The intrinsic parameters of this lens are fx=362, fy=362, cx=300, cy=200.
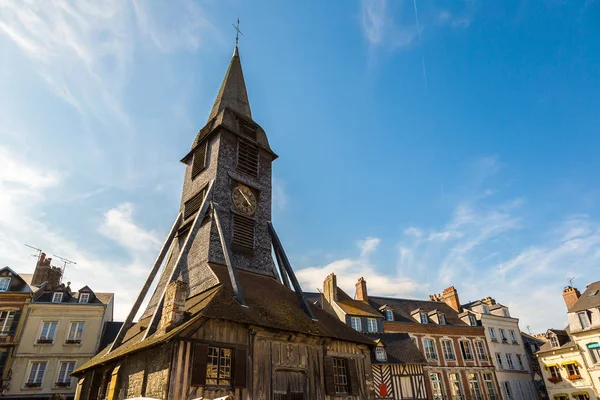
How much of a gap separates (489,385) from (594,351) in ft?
23.3

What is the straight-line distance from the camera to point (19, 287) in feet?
66.8

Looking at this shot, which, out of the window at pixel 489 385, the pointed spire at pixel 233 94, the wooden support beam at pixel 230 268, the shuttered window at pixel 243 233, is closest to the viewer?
the wooden support beam at pixel 230 268

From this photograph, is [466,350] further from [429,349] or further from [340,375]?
[340,375]

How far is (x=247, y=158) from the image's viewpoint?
17.1 meters

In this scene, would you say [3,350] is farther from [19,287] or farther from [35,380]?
[19,287]

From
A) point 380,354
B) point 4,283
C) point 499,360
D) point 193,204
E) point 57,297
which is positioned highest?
point 193,204

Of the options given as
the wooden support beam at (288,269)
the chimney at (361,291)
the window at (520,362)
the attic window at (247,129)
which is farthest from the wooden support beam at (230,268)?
the window at (520,362)

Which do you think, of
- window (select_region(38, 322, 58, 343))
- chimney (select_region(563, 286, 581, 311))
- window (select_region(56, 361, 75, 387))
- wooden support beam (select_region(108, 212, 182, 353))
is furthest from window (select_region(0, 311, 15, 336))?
chimney (select_region(563, 286, 581, 311))

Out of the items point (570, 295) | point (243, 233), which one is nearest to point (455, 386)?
point (570, 295)

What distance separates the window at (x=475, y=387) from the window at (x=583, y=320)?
8.31 meters

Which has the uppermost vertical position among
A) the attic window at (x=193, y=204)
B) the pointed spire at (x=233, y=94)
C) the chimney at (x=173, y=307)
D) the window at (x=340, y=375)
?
the pointed spire at (x=233, y=94)

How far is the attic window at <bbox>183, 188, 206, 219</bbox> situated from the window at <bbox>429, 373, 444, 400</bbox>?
63.1 feet

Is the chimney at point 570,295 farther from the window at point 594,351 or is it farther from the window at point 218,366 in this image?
the window at point 218,366

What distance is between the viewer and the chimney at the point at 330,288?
1010 inches
